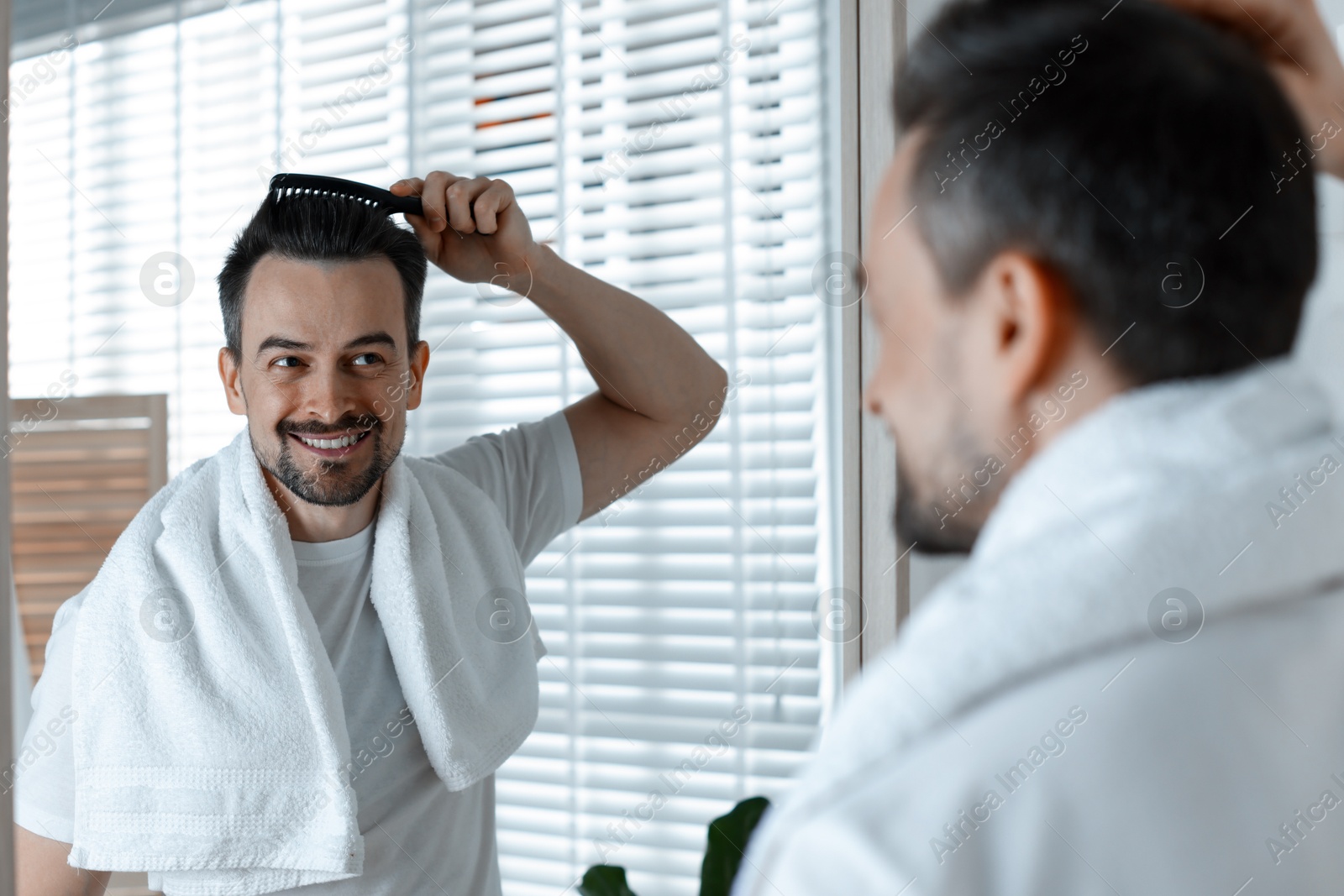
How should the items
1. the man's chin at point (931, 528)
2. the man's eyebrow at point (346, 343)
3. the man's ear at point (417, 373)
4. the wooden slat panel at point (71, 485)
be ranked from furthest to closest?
the man's ear at point (417, 373), the man's eyebrow at point (346, 343), the wooden slat panel at point (71, 485), the man's chin at point (931, 528)

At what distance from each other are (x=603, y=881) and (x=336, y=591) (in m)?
0.37

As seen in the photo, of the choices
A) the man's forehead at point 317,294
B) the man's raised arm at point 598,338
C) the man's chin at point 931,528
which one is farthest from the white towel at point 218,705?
the man's chin at point 931,528

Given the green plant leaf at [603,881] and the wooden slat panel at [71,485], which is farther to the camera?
the green plant leaf at [603,881]

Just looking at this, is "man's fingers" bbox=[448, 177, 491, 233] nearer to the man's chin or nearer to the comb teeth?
the comb teeth

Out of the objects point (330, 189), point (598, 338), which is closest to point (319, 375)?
point (330, 189)

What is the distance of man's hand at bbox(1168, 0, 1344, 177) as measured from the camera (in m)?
0.62

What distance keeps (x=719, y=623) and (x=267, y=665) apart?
0.44 metres

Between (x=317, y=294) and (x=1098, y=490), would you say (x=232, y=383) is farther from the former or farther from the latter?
(x=1098, y=490)

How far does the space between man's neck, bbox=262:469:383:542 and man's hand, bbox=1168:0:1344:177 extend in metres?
0.77

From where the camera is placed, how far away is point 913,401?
38 centimetres

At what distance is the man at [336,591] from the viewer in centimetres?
65

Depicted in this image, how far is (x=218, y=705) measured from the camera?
671 millimetres

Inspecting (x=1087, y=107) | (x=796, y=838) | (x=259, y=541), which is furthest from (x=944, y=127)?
(x=259, y=541)

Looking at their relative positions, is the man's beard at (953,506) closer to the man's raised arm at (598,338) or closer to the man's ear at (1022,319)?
the man's ear at (1022,319)
